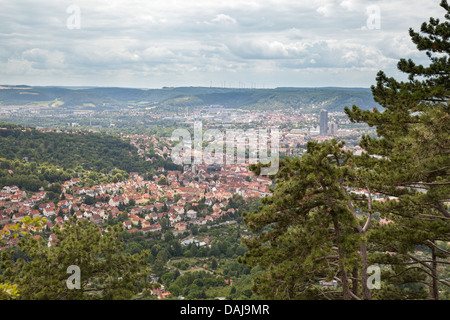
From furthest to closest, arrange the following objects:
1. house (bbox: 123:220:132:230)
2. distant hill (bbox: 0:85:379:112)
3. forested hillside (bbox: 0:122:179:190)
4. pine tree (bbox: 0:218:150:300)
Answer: distant hill (bbox: 0:85:379:112) < forested hillside (bbox: 0:122:179:190) < house (bbox: 123:220:132:230) < pine tree (bbox: 0:218:150:300)

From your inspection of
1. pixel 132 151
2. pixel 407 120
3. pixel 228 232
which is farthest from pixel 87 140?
pixel 407 120

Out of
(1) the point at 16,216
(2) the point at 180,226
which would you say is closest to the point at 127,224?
(2) the point at 180,226

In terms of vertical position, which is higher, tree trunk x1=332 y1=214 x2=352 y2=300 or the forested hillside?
tree trunk x1=332 y1=214 x2=352 y2=300

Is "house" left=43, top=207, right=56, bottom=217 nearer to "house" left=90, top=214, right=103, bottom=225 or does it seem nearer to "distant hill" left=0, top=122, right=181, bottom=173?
"house" left=90, top=214, right=103, bottom=225

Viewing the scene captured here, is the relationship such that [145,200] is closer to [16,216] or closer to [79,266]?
[16,216]

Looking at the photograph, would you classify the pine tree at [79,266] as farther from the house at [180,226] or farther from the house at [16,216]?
the house at [16,216]

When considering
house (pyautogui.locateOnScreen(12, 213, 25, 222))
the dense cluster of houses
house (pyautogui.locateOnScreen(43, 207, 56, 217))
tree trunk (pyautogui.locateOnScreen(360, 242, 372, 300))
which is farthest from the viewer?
house (pyautogui.locateOnScreen(43, 207, 56, 217))

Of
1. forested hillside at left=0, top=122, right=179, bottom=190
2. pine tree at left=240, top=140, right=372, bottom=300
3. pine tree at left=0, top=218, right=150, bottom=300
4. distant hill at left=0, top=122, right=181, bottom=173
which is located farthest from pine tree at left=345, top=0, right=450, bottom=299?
distant hill at left=0, top=122, right=181, bottom=173
